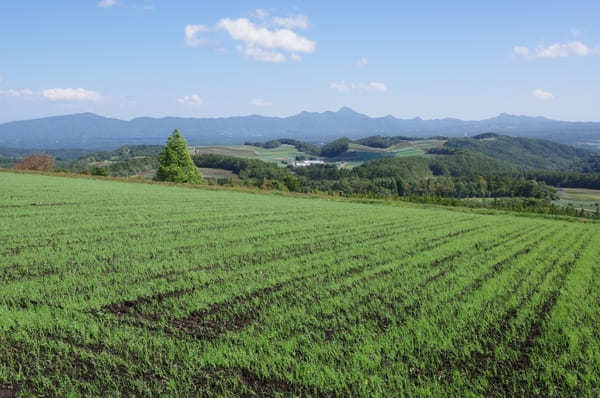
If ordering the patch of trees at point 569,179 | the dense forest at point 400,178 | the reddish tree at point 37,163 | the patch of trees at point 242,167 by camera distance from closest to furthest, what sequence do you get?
the reddish tree at point 37,163 < the dense forest at point 400,178 < the patch of trees at point 242,167 < the patch of trees at point 569,179

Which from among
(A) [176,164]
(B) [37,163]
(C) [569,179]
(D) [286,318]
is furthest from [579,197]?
(B) [37,163]

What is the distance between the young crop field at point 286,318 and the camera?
5.06 meters

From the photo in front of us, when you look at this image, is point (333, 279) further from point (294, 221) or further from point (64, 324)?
point (294, 221)

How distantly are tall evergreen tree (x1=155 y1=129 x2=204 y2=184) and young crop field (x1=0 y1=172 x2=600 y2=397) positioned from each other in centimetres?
4786

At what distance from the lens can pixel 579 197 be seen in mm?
101438

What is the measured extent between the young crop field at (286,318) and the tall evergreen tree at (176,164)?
47.9m

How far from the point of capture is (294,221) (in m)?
20.2

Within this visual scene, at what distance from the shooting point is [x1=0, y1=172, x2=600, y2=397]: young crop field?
16.6 ft

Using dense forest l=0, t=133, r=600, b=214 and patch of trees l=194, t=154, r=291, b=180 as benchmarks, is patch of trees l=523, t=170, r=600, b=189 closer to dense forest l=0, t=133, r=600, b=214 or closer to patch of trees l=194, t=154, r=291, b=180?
dense forest l=0, t=133, r=600, b=214

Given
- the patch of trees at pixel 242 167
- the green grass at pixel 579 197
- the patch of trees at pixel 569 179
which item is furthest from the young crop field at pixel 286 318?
the patch of trees at pixel 569 179

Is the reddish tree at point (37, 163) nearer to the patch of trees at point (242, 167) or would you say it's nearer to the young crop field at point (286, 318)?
the patch of trees at point (242, 167)

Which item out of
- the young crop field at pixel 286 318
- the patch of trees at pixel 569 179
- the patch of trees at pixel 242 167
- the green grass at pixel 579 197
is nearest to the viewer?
the young crop field at pixel 286 318

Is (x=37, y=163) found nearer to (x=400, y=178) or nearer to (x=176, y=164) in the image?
(x=176, y=164)

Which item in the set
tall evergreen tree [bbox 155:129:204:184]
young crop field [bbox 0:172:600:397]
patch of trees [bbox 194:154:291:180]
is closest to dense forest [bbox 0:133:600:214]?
patch of trees [bbox 194:154:291:180]
